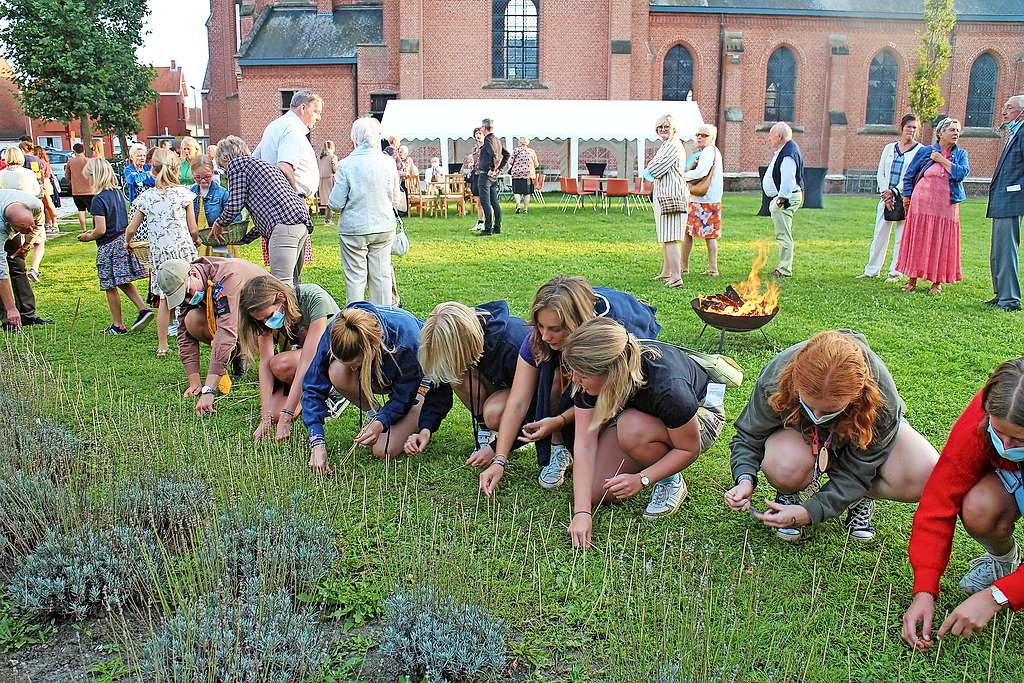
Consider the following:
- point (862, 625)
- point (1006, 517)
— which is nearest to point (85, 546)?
point (862, 625)

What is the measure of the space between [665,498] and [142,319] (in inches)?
246

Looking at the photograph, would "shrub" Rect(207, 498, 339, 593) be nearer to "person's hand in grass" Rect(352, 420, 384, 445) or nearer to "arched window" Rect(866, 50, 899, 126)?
"person's hand in grass" Rect(352, 420, 384, 445)

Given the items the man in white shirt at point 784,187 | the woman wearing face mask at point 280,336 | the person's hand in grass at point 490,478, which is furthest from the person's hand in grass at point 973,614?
the man in white shirt at point 784,187

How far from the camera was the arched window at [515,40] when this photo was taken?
107 feet

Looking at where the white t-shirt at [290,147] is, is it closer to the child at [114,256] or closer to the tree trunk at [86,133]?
the child at [114,256]

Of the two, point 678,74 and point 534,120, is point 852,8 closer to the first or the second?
point 678,74

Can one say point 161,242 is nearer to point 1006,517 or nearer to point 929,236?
point 1006,517

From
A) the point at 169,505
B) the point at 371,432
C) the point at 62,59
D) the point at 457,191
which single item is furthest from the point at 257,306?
the point at 62,59

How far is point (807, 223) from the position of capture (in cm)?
1859

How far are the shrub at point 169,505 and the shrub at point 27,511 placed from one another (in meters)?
0.28

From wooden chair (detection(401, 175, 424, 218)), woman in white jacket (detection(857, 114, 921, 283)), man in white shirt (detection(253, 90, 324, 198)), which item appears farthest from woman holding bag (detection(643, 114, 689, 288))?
wooden chair (detection(401, 175, 424, 218))

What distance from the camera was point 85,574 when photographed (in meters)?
3.54

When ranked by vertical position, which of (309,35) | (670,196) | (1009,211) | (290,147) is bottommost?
(1009,211)

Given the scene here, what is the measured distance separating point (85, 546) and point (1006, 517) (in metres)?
3.84
